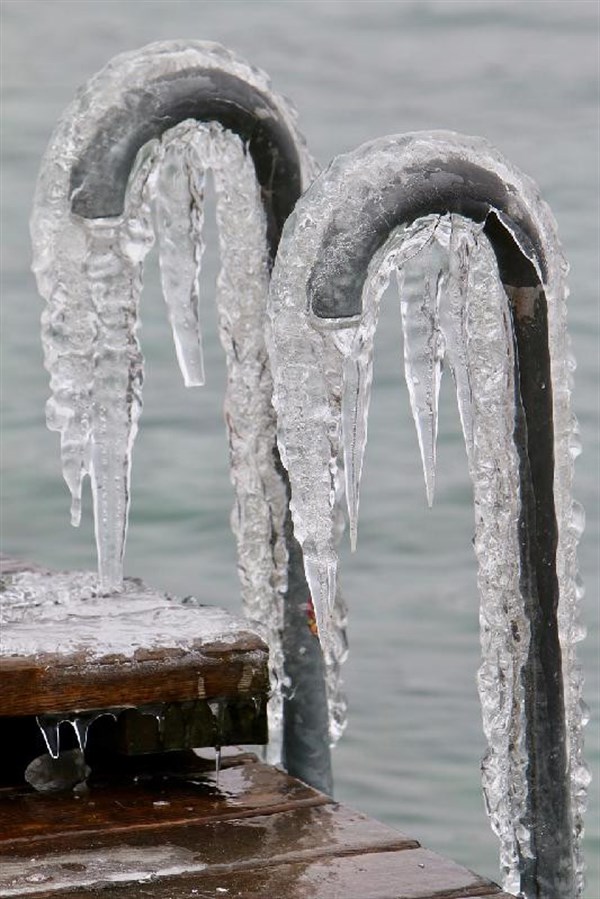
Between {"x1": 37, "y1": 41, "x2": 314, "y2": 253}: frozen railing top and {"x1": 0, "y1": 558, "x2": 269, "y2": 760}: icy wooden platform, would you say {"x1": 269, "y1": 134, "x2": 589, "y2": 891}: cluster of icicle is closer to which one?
{"x1": 0, "y1": 558, "x2": 269, "y2": 760}: icy wooden platform

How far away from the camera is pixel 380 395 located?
861 centimetres

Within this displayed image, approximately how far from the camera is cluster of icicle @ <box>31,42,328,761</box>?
2.35m

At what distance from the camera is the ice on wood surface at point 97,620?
2188mm

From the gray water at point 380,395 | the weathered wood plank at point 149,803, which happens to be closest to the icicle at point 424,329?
the weathered wood plank at point 149,803

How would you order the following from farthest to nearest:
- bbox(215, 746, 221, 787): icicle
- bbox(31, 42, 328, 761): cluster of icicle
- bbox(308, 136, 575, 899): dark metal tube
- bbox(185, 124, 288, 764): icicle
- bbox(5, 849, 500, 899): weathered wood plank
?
bbox(185, 124, 288, 764): icicle, bbox(31, 42, 328, 761): cluster of icicle, bbox(215, 746, 221, 787): icicle, bbox(308, 136, 575, 899): dark metal tube, bbox(5, 849, 500, 899): weathered wood plank

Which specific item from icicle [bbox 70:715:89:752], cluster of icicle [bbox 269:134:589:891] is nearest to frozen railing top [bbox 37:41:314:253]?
cluster of icicle [bbox 269:134:589:891]

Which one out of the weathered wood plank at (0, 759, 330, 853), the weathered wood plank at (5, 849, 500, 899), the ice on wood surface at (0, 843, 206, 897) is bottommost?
the weathered wood plank at (5, 849, 500, 899)

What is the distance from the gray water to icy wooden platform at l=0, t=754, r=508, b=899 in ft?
11.0

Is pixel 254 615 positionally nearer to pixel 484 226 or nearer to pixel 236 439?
pixel 236 439

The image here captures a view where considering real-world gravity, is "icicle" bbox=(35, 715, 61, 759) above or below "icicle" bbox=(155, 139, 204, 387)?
below

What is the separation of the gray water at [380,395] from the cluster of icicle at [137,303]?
2932mm

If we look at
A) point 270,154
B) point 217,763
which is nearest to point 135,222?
point 270,154

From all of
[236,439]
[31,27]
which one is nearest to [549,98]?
[31,27]

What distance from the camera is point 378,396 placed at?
8.61m
